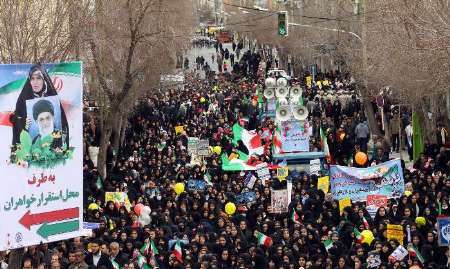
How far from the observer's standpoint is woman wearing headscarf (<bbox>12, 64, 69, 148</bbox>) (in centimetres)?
1195

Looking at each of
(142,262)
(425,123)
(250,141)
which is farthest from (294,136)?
(142,262)

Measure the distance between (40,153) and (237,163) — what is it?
12.4 meters

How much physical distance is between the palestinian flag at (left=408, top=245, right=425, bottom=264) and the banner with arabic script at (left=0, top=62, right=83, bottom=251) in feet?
16.5

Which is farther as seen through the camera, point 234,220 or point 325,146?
point 325,146

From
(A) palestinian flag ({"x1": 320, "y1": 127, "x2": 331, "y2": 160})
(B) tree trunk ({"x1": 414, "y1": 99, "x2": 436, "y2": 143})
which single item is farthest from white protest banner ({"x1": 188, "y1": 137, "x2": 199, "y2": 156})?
(B) tree trunk ({"x1": 414, "y1": 99, "x2": 436, "y2": 143})

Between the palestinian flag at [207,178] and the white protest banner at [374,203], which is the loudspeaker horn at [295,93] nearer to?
the palestinian flag at [207,178]

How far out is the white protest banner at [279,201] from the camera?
734 inches

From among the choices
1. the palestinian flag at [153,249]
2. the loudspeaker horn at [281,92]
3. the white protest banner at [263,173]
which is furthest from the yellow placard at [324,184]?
the loudspeaker horn at [281,92]

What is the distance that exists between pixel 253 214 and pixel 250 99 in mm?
24656

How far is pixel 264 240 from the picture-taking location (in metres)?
16.4

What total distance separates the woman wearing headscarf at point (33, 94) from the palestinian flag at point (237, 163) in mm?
11719

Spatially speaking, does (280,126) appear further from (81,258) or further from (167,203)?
(81,258)

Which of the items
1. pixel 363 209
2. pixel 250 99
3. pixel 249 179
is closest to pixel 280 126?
pixel 249 179

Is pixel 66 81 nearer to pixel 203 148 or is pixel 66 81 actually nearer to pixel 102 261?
pixel 102 261
